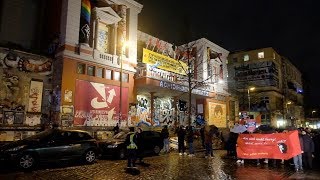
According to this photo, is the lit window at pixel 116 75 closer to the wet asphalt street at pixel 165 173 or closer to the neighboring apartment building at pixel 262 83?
→ the wet asphalt street at pixel 165 173

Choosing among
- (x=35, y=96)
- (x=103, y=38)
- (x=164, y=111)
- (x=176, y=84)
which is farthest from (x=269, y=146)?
(x=164, y=111)

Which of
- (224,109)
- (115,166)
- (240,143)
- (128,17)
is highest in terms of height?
(128,17)

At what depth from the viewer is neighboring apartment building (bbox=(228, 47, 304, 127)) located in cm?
6285

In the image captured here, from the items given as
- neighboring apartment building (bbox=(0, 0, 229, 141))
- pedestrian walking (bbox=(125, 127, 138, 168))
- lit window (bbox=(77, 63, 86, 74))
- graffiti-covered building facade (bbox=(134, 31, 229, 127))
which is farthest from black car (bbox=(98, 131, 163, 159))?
graffiti-covered building facade (bbox=(134, 31, 229, 127))

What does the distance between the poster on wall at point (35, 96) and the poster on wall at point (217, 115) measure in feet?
77.7

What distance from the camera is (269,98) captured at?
63.0m

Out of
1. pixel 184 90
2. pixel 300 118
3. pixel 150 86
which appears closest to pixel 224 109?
pixel 184 90

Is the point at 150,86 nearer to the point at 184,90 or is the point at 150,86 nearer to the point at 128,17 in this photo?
the point at 184,90

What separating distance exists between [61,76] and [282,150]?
16.7 m

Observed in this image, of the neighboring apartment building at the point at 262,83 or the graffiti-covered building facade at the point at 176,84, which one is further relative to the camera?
the neighboring apartment building at the point at 262,83

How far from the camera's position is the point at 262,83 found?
63.3m

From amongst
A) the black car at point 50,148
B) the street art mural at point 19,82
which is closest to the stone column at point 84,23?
the street art mural at point 19,82

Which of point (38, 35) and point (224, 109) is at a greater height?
point (38, 35)

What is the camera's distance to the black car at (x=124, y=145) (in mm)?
16125
